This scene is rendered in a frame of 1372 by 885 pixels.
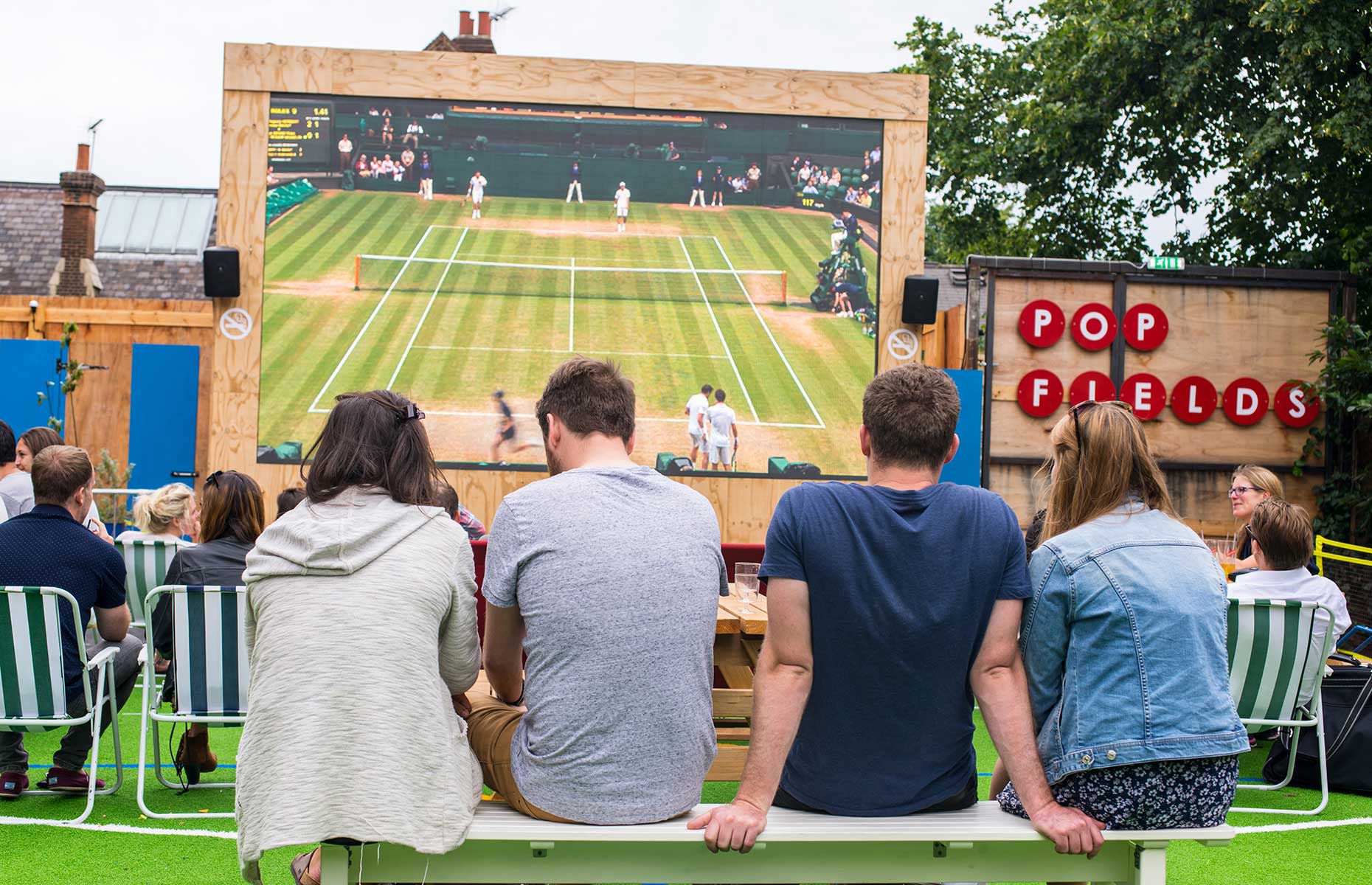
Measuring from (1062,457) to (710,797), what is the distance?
2.36 meters

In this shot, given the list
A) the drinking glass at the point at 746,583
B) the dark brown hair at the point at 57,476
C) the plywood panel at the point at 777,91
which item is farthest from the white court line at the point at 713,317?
the dark brown hair at the point at 57,476

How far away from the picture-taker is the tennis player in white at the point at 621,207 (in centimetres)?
866

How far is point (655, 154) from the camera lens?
8.61m

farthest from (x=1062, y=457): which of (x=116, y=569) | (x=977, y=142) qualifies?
(x=977, y=142)

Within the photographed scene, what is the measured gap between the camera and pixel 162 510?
17.0 ft

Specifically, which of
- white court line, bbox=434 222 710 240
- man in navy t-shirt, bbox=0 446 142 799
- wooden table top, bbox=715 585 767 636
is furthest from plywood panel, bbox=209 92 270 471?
wooden table top, bbox=715 585 767 636

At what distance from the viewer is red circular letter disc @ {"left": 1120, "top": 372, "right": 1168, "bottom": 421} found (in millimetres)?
9508

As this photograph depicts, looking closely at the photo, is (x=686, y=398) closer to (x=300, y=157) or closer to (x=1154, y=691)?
(x=300, y=157)

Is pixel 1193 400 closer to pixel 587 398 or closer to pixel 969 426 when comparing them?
pixel 969 426

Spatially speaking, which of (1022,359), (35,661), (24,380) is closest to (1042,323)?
(1022,359)

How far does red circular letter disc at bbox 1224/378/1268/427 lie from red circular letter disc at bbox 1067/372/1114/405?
0.98m

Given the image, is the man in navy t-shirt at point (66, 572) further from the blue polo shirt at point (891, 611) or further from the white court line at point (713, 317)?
the white court line at point (713, 317)

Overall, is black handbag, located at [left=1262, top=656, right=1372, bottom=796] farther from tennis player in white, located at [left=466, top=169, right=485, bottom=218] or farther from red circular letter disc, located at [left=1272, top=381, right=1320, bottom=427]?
tennis player in white, located at [left=466, top=169, right=485, bottom=218]

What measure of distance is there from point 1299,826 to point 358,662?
347 cm
